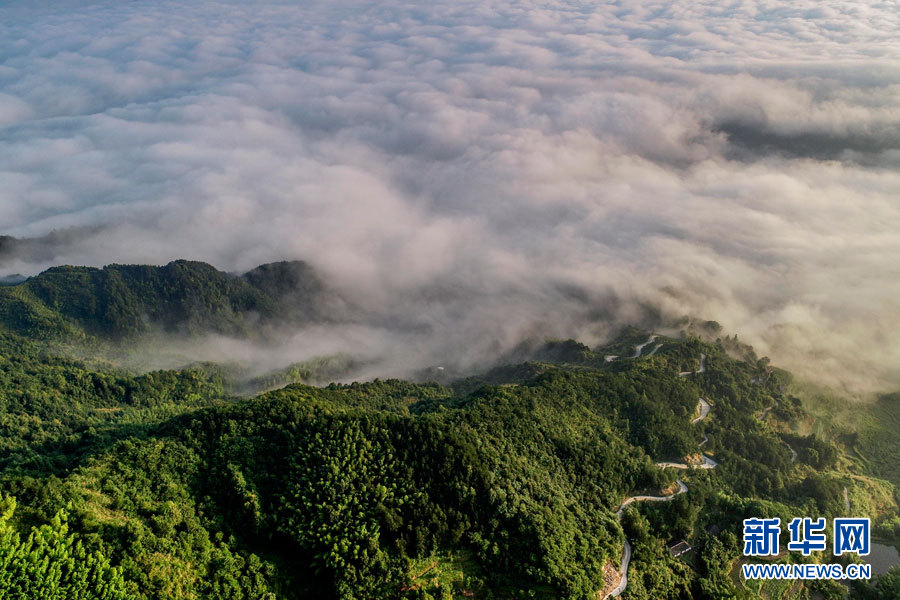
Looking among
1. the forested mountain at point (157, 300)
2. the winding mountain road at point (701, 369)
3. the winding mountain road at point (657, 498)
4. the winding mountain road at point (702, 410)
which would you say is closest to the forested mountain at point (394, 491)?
the winding mountain road at point (657, 498)

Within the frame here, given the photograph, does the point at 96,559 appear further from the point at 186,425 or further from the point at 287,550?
the point at 186,425

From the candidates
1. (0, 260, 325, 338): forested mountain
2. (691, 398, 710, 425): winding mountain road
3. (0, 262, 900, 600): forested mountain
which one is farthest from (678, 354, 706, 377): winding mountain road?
(0, 260, 325, 338): forested mountain

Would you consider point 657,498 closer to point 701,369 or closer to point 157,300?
point 701,369

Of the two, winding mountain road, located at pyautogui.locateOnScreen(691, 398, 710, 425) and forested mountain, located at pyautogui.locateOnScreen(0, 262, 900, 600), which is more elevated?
forested mountain, located at pyautogui.locateOnScreen(0, 262, 900, 600)

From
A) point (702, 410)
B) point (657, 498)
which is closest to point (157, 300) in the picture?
point (657, 498)

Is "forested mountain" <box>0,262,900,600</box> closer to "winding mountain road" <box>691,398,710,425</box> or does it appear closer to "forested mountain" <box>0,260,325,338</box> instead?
"winding mountain road" <box>691,398,710,425</box>

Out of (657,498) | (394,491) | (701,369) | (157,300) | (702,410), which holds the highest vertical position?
(394,491)

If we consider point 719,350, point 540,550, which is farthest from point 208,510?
point 719,350

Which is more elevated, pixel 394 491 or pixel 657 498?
pixel 394 491

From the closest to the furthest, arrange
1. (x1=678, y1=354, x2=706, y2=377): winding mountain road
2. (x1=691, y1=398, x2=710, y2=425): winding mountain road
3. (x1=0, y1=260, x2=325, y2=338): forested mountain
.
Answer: (x1=691, y1=398, x2=710, y2=425): winding mountain road
(x1=678, y1=354, x2=706, y2=377): winding mountain road
(x1=0, y1=260, x2=325, y2=338): forested mountain
